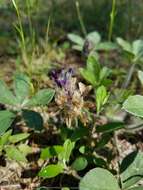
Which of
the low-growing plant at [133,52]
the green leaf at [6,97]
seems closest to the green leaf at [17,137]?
the green leaf at [6,97]

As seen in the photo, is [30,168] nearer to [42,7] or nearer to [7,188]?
[7,188]

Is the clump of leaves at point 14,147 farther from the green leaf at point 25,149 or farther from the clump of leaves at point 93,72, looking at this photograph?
the clump of leaves at point 93,72

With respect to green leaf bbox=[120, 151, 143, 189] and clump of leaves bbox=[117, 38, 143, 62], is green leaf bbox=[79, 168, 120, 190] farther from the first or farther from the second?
clump of leaves bbox=[117, 38, 143, 62]

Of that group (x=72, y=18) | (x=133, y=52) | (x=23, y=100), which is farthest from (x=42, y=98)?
(x=72, y=18)

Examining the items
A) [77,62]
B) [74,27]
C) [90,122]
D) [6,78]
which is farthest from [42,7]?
[90,122]

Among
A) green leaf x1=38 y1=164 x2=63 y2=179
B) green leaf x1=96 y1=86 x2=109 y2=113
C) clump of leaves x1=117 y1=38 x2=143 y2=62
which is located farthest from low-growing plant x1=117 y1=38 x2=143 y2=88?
green leaf x1=38 y1=164 x2=63 y2=179

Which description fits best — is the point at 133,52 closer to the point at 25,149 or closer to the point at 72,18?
the point at 25,149
